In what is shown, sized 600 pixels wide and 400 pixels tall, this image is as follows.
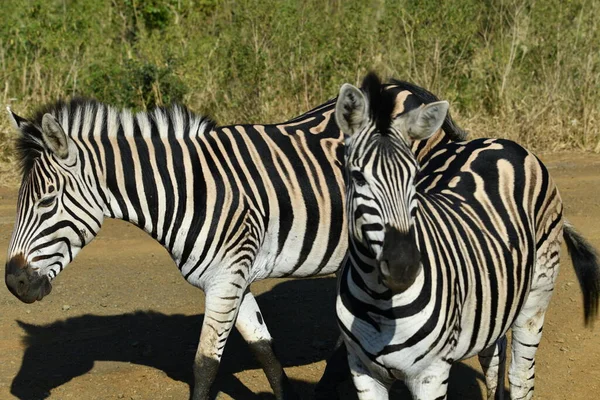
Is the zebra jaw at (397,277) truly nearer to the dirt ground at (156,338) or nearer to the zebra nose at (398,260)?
the zebra nose at (398,260)

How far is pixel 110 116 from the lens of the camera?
534 centimetres

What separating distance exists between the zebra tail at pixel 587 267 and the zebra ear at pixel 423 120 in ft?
6.62

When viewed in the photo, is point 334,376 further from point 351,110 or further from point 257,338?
point 351,110

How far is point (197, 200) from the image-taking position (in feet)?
17.1

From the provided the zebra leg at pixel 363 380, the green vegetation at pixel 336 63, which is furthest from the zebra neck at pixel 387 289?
the green vegetation at pixel 336 63

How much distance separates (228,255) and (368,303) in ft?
4.97

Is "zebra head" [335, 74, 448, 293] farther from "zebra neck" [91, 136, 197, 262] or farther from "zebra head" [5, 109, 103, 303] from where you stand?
"zebra head" [5, 109, 103, 303]

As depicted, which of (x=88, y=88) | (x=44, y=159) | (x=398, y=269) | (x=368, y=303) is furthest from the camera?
(x=88, y=88)

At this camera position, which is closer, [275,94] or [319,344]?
[319,344]

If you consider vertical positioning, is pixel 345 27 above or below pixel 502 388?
above

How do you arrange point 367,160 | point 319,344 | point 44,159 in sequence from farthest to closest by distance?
point 319,344 < point 44,159 < point 367,160

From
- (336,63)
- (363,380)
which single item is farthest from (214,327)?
(336,63)

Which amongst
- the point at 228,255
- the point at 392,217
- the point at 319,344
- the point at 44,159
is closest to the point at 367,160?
the point at 392,217

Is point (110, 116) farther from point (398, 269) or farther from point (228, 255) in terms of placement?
point (398, 269)
